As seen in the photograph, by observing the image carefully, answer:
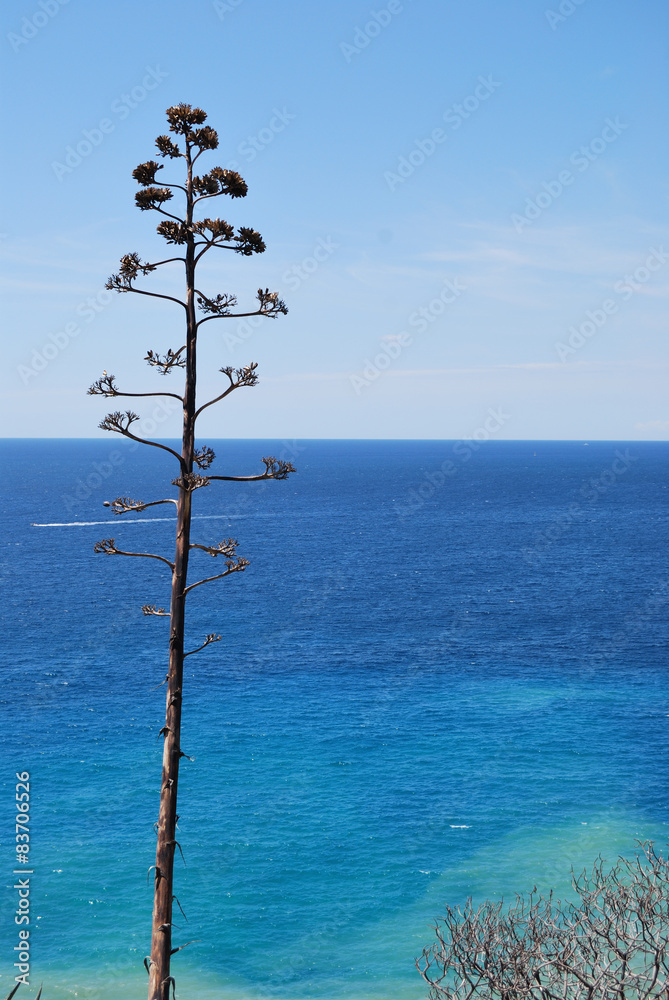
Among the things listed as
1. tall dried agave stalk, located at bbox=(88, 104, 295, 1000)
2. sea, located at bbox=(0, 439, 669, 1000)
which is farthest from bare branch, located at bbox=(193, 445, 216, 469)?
sea, located at bbox=(0, 439, 669, 1000)

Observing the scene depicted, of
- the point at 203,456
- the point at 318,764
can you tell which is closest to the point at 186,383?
the point at 203,456

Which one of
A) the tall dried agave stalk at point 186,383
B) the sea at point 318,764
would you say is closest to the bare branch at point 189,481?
the tall dried agave stalk at point 186,383

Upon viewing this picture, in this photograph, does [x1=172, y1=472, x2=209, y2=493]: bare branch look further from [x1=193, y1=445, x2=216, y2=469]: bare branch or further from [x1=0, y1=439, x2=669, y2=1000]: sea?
[x1=0, y1=439, x2=669, y2=1000]: sea

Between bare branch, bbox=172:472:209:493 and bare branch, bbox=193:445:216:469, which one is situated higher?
bare branch, bbox=193:445:216:469

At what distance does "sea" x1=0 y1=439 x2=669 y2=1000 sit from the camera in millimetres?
40000

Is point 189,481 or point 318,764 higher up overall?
point 318,764

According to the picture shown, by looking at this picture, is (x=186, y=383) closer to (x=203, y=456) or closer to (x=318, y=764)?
(x=203, y=456)

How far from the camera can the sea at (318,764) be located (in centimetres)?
4000

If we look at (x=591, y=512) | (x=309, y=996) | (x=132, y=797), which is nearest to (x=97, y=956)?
(x=309, y=996)

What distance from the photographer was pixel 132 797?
2051 inches

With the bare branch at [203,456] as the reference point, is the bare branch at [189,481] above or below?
below

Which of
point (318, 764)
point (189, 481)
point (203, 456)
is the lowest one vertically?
point (189, 481)

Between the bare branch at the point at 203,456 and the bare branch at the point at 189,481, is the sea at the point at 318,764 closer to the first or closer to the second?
the bare branch at the point at 189,481

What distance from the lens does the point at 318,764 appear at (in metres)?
57.2
